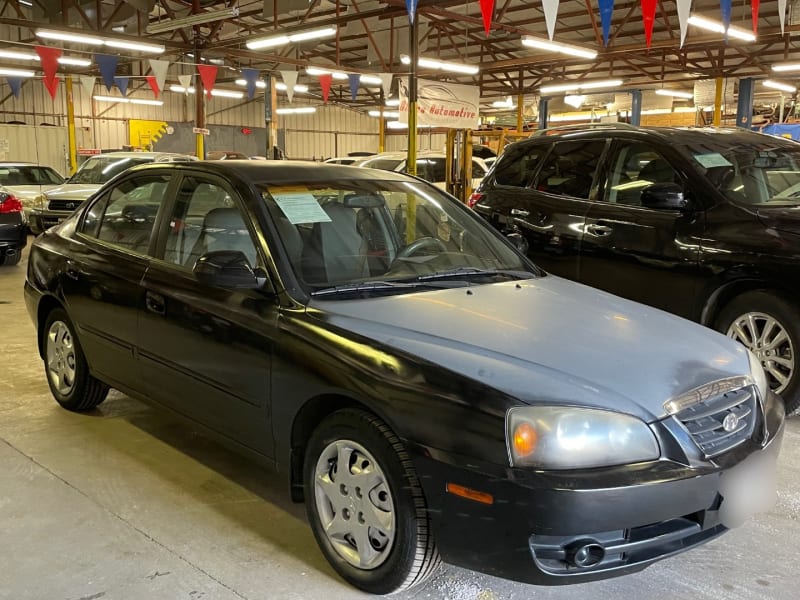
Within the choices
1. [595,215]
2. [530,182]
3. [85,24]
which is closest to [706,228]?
[595,215]

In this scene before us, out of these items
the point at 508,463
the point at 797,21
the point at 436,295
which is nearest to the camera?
the point at 508,463

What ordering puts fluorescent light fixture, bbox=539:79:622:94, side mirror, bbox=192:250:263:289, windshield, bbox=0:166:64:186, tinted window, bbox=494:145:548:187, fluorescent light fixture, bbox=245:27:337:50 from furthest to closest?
fluorescent light fixture, bbox=539:79:622:94
windshield, bbox=0:166:64:186
fluorescent light fixture, bbox=245:27:337:50
tinted window, bbox=494:145:548:187
side mirror, bbox=192:250:263:289

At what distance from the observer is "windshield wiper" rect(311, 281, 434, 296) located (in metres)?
2.77

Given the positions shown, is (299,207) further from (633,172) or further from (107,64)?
(107,64)

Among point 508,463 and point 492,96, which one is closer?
point 508,463

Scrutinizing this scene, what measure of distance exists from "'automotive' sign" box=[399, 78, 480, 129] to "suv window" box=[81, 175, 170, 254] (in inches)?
339

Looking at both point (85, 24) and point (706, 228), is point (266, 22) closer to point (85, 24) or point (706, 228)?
point (85, 24)

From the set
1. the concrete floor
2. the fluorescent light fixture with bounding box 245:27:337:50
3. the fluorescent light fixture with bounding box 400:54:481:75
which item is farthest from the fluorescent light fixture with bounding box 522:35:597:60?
the concrete floor

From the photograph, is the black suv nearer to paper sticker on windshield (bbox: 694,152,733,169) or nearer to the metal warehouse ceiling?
paper sticker on windshield (bbox: 694,152,733,169)

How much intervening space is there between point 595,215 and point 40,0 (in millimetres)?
16585

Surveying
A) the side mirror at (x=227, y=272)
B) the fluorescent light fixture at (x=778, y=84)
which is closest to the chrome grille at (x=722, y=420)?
the side mirror at (x=227, y=272)

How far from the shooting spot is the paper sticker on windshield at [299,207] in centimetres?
302

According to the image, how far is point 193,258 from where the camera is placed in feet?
10.8

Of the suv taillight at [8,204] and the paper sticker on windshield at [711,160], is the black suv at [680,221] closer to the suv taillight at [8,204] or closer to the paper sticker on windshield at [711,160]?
the paper sticker on windshield at [711,160]
